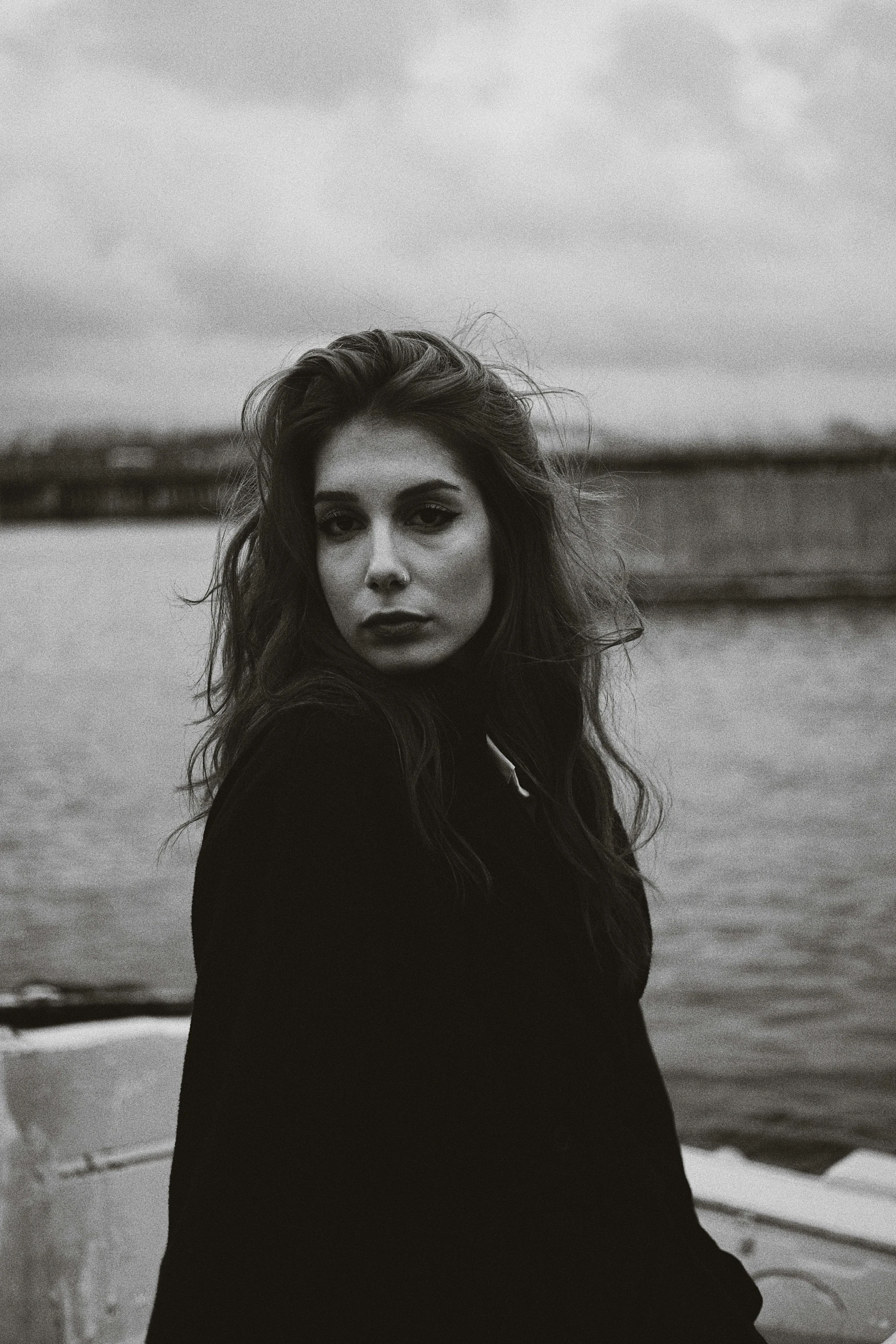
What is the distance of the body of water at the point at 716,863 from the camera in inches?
399

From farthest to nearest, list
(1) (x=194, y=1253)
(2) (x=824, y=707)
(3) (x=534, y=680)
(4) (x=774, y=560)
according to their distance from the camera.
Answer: (4) (x=774, y=560) < (2) (x=824, y=707) < (3) (x=534, y=680) < (1) (x=194, y=1253)

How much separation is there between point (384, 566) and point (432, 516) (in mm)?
111

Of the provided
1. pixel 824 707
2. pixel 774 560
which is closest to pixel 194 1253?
pixel 824 707

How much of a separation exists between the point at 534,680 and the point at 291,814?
1.80ft

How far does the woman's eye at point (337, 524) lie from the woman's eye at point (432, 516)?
0.27 ft

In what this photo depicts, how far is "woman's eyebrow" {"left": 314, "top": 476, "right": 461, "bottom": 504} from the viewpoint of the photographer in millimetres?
1665

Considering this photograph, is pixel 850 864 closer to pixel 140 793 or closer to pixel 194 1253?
pixel 140 793

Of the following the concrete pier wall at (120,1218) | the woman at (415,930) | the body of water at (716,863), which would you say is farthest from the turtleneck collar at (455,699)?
the concrete pier wall at (120,1218)

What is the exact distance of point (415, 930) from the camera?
4.76 ft

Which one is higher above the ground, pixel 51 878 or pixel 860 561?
pixel 860 561

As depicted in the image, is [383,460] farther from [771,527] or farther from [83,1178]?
[771,527]

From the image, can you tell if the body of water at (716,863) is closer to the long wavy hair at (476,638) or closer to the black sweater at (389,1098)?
the long wavy hair at (476,638)

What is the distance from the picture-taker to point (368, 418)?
5.50 feet

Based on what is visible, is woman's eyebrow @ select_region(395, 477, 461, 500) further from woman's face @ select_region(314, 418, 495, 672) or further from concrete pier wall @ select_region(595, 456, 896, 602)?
concrete pier wall @ select_region(595, 456, 896, 602)
